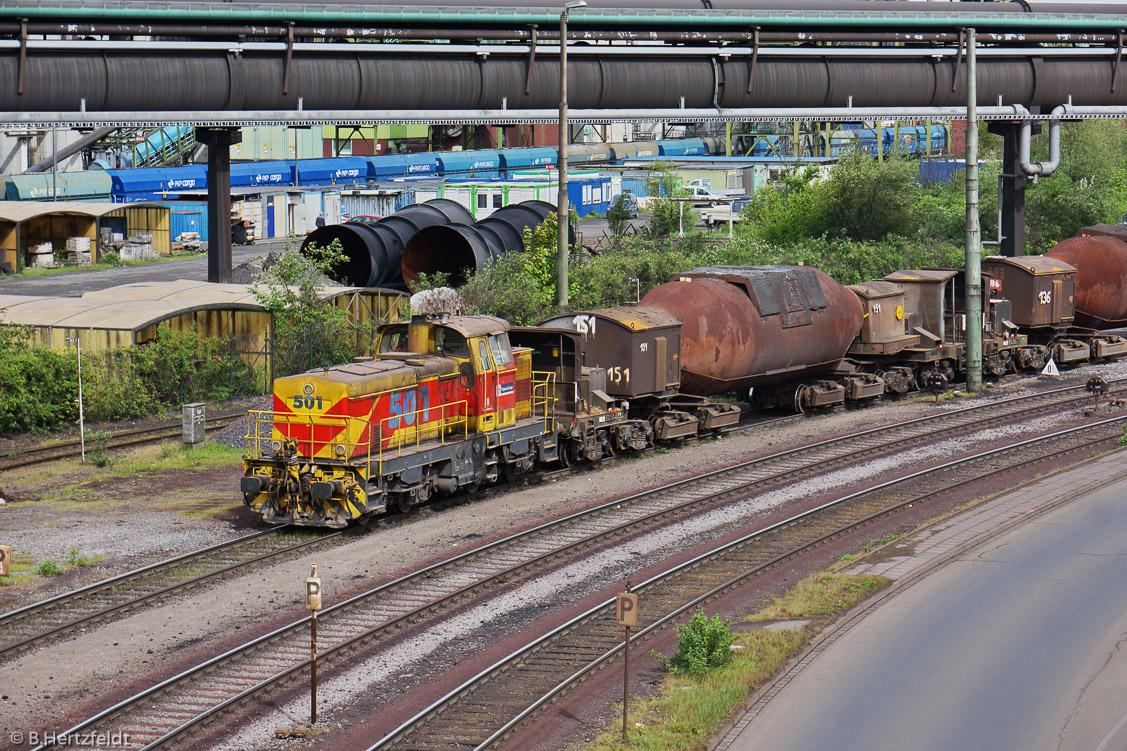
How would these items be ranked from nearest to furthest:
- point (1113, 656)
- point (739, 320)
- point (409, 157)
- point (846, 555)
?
point (1113, 656) < point (846, 555) < point (739, 320) < point (409, 157)

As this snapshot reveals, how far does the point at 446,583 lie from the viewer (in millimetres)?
18109

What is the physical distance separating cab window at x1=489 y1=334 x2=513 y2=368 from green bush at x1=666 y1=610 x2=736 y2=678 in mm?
9243

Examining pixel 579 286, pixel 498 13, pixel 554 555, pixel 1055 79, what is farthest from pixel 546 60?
pixel 554 555

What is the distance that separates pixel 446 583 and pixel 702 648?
4.97 metres

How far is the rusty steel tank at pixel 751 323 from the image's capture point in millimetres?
27938

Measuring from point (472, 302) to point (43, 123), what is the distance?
12.0 m

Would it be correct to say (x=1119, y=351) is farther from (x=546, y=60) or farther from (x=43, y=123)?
(x=43, y=123)

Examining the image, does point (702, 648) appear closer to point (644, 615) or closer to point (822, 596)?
point (644, 615)

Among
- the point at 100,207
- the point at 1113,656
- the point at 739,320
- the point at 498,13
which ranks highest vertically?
the point at 498,13

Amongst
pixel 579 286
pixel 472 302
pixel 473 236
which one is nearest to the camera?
pixel 472 302

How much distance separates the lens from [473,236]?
43.5m

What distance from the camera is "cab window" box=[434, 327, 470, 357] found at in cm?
2250

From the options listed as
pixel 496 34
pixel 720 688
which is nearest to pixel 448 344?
pixel 720 688

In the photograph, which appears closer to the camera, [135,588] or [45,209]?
[135,588]
